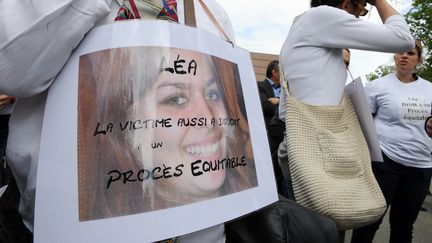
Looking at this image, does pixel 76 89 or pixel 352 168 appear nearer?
pixel 76 89

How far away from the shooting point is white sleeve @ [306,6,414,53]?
3.98 feet

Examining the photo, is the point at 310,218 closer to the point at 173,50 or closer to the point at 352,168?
the point at 352,168

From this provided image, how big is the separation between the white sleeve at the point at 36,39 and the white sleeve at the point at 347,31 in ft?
2.87

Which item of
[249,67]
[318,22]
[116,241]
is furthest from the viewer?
[318,22]

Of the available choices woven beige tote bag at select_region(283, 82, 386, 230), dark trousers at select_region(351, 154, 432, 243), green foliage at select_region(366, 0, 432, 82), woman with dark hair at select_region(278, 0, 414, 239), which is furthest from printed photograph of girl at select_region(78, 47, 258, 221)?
green foliage at select_region(366, 0, 432, 82)

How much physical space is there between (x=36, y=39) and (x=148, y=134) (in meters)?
0.25

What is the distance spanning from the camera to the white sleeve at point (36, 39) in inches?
22.4

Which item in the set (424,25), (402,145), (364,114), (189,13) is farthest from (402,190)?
(424,25)

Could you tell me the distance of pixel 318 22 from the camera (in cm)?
122

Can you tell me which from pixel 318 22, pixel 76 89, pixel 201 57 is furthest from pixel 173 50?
pixel 318 22

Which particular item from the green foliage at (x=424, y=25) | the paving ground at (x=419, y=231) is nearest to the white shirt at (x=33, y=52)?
the paving ground at (x=419, y=231)

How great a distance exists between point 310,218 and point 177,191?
41 cm

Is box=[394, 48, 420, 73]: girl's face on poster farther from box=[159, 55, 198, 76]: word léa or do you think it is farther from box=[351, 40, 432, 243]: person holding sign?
box=[159, 55, 198, 76]: word léa

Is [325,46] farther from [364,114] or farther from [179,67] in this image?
[179,67]
